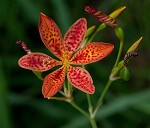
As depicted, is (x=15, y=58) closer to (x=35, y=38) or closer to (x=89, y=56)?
(x=35, y=38)

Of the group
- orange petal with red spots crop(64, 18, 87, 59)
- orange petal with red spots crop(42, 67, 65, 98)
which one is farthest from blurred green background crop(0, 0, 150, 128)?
orange petal with red spots crop(42, 67, 65, 98)

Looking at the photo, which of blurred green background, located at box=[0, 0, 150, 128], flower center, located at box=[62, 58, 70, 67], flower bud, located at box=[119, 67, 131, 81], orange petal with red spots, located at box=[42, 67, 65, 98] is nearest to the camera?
orange petal with red spots, located at box=[42, 67, 65, 98]

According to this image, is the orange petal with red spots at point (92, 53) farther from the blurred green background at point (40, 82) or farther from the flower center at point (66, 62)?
the blurred green background at point (40, 82)

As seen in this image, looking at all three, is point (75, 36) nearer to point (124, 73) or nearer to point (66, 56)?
point (66, 56)

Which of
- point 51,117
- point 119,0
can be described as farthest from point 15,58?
point 119,0

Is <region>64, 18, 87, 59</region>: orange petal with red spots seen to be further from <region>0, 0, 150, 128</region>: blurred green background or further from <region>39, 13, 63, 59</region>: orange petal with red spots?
<region>0, 0, 150, 128</region>: blurred green background

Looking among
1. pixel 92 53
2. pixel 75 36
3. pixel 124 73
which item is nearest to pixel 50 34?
pixel 75 36
